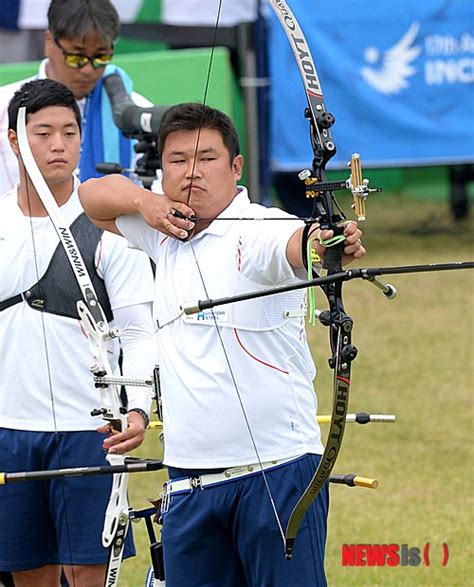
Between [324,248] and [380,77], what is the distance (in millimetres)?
8716

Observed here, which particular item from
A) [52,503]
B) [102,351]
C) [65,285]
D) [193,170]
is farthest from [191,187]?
[52,503]

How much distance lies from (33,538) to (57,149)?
0.97 metres

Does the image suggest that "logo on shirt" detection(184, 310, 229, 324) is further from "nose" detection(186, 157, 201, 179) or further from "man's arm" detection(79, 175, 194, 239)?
"nose" detection(186, 157, 201, 179)

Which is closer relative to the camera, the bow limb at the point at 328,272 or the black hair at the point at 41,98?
the bow limb at the point at 328,272

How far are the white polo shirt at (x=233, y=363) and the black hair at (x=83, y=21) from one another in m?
1.62

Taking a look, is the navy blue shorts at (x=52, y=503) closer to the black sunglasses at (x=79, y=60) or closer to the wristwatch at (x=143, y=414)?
the wristwatch at (x=143, y=414)

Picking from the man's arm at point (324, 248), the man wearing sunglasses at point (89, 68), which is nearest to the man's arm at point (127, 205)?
the man's arm at point (324, 248)

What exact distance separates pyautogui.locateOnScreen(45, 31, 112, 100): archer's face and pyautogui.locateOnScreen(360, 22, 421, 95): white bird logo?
686cm

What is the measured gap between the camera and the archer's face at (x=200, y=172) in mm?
2787

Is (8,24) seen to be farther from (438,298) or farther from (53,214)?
(53,214)

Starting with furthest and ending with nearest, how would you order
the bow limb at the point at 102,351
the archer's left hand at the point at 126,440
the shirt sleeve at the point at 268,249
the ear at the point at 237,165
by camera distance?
the bow limb at the point at 102,351 < the archer's left hand at the point at 126,440 < the ear at the point at 237,165 < the shirt sleeve at the point at 268,249

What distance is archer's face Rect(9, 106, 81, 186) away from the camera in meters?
3.41

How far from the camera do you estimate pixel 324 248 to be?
2.46m

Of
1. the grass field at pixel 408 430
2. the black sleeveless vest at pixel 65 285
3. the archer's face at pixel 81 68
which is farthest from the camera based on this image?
the grass field at pixel 408 430
